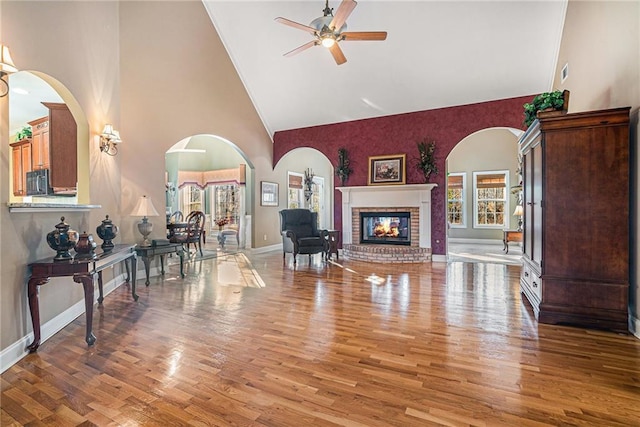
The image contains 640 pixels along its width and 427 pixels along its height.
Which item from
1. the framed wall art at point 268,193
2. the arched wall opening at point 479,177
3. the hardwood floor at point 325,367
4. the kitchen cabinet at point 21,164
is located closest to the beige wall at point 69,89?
the hardwood floor at point 325,367

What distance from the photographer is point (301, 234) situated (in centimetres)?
672

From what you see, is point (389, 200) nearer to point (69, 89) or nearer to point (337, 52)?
point (337, 52)

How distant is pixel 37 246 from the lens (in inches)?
106

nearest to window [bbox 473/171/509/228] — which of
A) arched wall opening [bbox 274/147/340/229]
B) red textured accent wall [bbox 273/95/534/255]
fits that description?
red textured accent wall [bbox 273/95/534/255]

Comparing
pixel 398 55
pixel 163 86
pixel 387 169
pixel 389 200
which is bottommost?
pixel 389 200

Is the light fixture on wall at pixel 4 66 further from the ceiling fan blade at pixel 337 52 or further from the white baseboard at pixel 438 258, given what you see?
the white baseboard at pixel 438 258

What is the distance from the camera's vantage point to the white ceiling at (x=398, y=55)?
4.85 m

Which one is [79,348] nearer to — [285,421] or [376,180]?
[285,421]

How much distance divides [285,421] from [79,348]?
6.42 feet

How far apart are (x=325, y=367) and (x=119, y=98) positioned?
4670 mm

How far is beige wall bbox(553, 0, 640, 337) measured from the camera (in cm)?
281

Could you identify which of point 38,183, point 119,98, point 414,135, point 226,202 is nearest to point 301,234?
point 414,135

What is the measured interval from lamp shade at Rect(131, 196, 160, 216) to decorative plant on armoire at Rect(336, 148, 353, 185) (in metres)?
4.07

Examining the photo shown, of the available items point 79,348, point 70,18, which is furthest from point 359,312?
point 70,18
